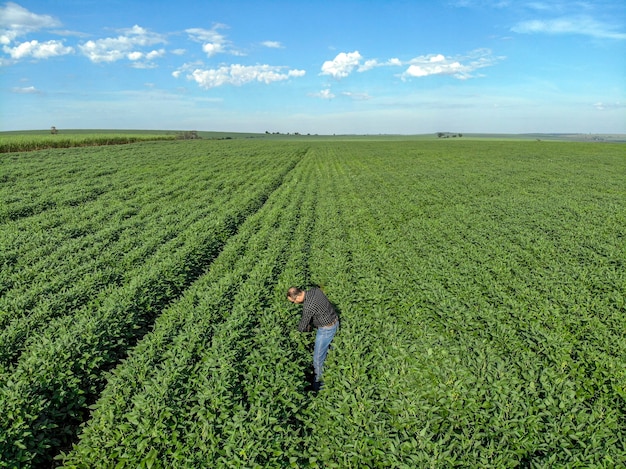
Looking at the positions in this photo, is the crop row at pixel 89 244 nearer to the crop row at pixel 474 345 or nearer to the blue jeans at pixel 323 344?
the blue jeans at pixel 323 344

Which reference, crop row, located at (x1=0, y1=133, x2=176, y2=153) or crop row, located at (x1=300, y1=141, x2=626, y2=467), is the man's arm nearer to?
crop row, located at (x1=300, y1=141, x2=626, y2=467)

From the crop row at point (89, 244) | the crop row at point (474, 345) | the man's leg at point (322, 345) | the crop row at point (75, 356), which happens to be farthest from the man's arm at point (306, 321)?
the crop row at point (89, 244)

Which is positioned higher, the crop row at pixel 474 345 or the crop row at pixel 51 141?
the crop row at pixel 51 141

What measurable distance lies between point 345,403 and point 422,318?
14.4 feet

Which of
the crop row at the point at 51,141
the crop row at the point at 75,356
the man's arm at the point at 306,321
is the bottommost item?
the crop row at the point at 75,356

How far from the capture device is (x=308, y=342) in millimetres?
8461

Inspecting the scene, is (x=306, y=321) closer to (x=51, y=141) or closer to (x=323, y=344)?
(x=323, y=344)

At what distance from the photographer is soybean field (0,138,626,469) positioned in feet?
17.7

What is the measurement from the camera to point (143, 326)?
993 centimetres

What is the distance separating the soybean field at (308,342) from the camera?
5410 mm

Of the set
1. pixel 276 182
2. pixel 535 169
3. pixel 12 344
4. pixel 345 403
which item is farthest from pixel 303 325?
pixel 535 169

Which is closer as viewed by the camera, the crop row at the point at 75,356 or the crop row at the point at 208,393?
the crop row at the point at 208,393

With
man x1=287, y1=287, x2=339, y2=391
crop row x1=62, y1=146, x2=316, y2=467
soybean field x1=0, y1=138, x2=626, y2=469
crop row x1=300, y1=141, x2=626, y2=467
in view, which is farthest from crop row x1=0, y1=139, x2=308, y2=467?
crop row x1=300, y1=141, x2=626, y2=467

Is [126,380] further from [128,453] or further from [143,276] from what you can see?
[143,276]
